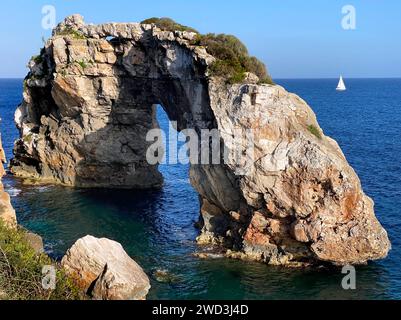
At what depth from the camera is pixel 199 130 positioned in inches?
1618

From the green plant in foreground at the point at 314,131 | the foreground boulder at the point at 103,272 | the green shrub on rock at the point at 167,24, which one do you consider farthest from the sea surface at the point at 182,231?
the green shrub on rock at the point at 167,24

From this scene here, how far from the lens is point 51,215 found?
46156 millimetres

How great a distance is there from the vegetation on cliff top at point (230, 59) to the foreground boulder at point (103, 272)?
1638 centimetres

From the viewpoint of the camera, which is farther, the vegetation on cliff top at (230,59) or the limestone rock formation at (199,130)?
the vegetation on cliff top at (230,59)

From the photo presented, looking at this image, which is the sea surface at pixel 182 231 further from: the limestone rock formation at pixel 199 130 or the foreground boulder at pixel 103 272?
the foreground boulder at pixel 103 272

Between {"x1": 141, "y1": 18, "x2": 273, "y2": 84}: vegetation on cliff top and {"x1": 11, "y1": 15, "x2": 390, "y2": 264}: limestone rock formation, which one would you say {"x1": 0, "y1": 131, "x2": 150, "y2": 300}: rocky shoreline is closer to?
{"x1": 11, "y1": 15, "x2": 390, "y2": 264}: limestone rock formation

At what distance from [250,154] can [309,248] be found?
8.36 metres

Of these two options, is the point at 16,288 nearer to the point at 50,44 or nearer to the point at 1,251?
the point at 1,251

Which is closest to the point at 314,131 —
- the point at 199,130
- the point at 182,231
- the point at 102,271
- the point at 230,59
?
the point at 230,59

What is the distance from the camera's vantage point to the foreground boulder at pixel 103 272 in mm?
27672

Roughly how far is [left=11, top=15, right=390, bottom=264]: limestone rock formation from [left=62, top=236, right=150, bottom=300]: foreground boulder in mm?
10670

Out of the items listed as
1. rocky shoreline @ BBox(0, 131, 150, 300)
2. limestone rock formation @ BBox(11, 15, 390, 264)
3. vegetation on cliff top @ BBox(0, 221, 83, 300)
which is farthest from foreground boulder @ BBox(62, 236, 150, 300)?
limestone rock formation @ BBox(11, 15, 390, 264)

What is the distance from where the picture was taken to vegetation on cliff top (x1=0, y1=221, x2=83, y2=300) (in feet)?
77.0

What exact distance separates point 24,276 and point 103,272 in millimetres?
4983
